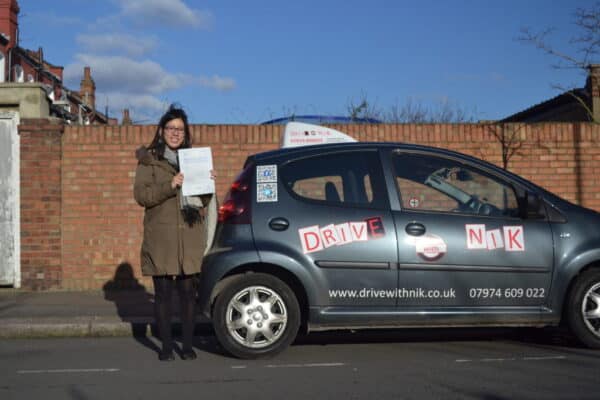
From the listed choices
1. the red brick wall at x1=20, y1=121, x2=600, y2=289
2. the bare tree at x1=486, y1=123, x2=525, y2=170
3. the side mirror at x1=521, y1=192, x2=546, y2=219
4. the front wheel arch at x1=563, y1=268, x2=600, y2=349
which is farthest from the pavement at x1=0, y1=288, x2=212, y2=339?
the bare tree at x1=486, y1=123, x2=525, y2=170

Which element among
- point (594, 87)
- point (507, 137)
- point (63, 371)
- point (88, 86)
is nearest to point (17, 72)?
point (88, 86)

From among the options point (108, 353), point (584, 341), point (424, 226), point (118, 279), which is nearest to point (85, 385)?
point (108, 353)

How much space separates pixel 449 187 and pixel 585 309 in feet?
4.98

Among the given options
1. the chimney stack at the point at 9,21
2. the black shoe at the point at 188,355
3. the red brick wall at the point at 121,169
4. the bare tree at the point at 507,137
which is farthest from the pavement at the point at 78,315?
the chimney stack at the point at 9,21

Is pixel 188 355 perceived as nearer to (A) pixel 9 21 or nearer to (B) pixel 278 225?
(B) pixel 278 225

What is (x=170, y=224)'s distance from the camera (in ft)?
20.1

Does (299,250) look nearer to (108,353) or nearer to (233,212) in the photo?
(233,212)

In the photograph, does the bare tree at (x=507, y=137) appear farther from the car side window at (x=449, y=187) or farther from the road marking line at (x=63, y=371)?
the road marking line at (x=63, y=371)

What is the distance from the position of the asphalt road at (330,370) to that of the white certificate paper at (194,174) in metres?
1.41

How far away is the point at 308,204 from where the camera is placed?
6289mm

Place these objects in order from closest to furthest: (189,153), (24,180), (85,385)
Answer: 1. (85,385)
2. (189,153)
3. (24,180)

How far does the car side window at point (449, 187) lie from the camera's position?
21.1 feet

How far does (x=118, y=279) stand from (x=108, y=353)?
13.9 ft

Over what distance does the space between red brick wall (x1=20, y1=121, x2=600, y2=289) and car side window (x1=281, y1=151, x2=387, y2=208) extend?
15.1 ft
